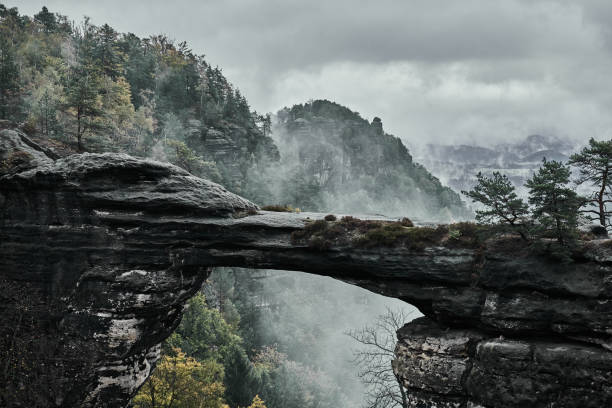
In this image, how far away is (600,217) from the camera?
9867 millimetres

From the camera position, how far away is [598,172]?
9.62 metres

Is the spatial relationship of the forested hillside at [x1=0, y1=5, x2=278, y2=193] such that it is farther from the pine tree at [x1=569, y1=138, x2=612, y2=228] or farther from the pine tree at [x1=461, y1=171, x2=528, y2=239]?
the pine tree at [x1=569, y1=138, x2=612, y2=228]

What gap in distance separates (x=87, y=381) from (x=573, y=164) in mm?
15676

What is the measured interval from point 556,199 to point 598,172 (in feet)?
6.53

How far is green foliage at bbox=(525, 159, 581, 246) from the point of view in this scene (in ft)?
28.3

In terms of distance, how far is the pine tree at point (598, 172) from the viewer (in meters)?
9.23

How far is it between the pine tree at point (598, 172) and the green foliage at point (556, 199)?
70 centimetres

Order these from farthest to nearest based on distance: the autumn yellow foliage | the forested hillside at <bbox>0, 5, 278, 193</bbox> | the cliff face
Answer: the forested hillside at <bbox>0, 5, 278, 193</bbox> < the autumn yellow foliage < the cliff face

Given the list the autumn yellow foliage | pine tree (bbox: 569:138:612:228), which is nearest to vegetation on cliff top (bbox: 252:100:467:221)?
the autumn yellow foliage

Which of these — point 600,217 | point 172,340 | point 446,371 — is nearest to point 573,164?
point 600,217

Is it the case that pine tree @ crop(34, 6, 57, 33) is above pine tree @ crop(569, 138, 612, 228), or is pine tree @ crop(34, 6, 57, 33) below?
above

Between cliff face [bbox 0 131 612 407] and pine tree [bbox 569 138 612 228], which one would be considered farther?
cliff face [bbox 0 131 612 407]

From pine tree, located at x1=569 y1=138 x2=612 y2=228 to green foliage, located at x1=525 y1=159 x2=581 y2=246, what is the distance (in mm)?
699

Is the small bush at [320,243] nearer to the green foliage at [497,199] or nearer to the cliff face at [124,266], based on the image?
the cliff face at [124,266]
